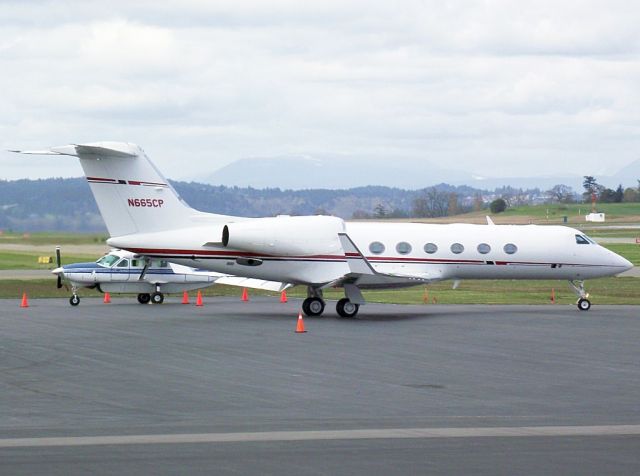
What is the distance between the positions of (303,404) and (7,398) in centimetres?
451

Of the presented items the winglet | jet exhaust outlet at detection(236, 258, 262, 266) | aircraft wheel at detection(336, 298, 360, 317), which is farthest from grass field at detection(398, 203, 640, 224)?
jet exhaust outlet at detection(236, 258, 262, 266)

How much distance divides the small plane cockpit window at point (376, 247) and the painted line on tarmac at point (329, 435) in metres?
20.5

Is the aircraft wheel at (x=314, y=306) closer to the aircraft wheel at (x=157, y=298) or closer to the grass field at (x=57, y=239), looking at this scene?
the aircraft wheel at (x=157, y=298)

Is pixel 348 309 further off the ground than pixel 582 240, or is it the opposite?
pixel 582 240

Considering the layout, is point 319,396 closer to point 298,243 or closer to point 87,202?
point 298,243

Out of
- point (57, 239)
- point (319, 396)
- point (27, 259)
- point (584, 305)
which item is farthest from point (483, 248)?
point (57, 239)

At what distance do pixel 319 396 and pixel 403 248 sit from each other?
1797 centimetres

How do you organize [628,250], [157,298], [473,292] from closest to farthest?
[157,298] → [473,292] → [628,250]

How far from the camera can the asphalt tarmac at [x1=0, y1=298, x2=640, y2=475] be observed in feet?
44.5

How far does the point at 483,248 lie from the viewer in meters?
37.5

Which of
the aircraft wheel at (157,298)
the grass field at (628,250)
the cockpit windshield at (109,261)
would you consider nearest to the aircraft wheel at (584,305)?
the aircraft wheel at (157,298)

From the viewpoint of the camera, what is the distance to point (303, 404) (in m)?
18.1

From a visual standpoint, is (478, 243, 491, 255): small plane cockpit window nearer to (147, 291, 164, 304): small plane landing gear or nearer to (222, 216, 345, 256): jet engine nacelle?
(222, 216, 345, 256): jet engine nacelle

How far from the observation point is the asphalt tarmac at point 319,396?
1358 centimetres
